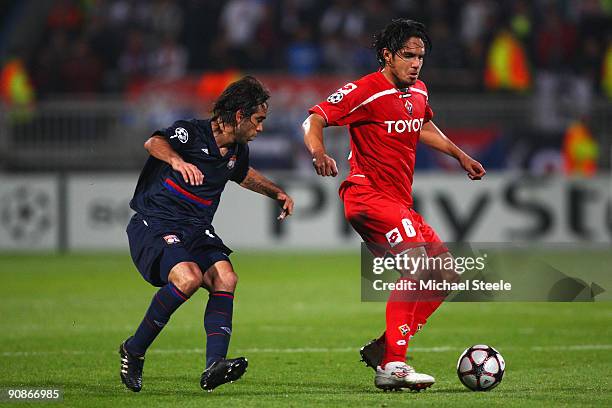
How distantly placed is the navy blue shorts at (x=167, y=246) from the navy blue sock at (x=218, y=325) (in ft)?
0.70

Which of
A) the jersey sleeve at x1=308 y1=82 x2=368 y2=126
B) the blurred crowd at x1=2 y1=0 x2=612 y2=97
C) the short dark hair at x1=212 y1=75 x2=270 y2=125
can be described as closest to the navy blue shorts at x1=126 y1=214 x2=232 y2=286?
the short dark hair at x1=212 y1=75 x2=270 y2=125

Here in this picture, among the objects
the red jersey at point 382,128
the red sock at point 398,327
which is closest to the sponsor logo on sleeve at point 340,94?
the red jersey at point 382,128

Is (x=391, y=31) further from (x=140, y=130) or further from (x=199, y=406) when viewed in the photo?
(x=140, y=130)

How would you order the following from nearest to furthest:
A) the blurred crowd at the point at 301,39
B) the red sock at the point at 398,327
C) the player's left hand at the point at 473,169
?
the red sock at the point at 398,327
the player's left hand at the point at 473,169
the blurred crowd at the point at 301,39

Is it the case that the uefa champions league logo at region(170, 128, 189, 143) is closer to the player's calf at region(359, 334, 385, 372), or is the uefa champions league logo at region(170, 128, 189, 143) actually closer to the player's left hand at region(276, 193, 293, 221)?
the player's left hand at region(276, 193, 293, 221)

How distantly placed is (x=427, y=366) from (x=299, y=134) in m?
11.0

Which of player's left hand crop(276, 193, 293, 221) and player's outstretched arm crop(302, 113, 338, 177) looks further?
player's left hand crop(276, 193, 293, 221)

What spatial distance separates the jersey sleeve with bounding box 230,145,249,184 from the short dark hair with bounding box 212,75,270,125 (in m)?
0.32

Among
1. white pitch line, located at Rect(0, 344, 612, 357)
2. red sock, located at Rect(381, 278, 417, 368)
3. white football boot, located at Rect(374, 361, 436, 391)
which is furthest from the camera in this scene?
white pitch line, located at Rect(0, 344, 612, 357)

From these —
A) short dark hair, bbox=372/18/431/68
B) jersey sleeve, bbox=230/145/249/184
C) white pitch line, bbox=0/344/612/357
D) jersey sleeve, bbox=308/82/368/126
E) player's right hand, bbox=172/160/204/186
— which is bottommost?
white pitch line, bbox=0/344/612/357

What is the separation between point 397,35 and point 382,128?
1.90 feet

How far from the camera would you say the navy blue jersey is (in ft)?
24.0

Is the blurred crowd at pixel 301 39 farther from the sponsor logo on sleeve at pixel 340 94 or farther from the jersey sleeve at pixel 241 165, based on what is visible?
the sponsor logo on sleeve at pixel 340 94

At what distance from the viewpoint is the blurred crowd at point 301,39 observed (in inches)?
847
